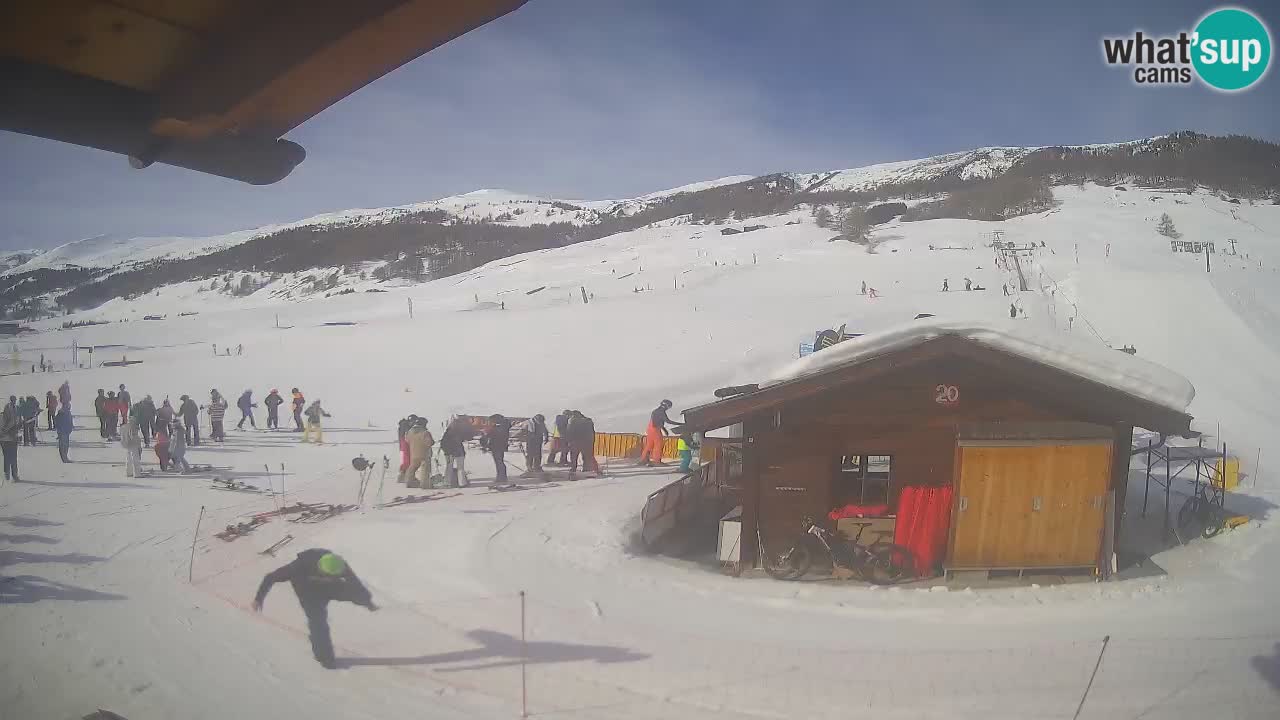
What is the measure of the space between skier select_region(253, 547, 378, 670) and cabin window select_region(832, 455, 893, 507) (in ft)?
22.2

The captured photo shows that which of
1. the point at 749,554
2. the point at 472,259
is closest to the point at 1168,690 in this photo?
the point at 749,554

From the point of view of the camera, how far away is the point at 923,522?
1028 centimetres

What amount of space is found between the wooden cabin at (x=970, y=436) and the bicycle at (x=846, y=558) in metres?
0.28

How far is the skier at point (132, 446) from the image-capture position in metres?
14.5

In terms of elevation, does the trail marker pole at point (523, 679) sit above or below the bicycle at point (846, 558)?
below

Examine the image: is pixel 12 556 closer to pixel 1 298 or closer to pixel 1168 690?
pixel 1 298

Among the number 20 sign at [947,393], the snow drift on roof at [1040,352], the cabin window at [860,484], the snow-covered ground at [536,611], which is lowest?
the snow-covered ground at [536,611]

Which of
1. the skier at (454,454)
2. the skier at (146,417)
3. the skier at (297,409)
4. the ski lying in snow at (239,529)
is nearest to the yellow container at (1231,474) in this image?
the skier at (454,454)

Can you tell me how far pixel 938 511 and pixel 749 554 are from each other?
8.85 feet

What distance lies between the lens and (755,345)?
29.9 meters

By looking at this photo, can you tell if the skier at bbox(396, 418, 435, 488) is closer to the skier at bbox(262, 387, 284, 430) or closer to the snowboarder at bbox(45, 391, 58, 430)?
the snowboarder at bbox(45, 391, 58, 430)

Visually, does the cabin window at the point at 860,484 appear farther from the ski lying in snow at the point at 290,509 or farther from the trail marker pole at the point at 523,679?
the ski lying in snow at the point at 290,509

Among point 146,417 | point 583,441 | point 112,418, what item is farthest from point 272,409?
point 583,441

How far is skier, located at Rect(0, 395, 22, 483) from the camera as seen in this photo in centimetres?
1191
